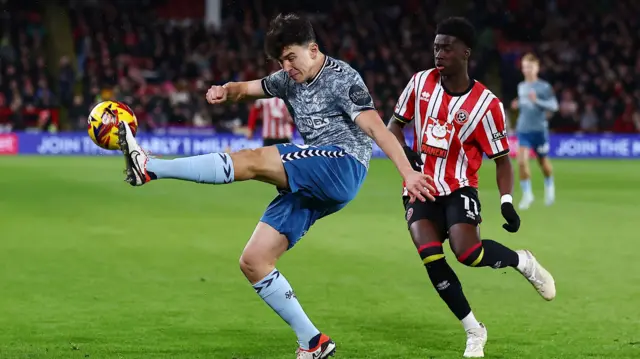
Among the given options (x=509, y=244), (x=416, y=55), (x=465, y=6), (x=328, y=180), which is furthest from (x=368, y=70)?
(x=328, y=180)

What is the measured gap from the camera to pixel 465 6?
37688 millimetres

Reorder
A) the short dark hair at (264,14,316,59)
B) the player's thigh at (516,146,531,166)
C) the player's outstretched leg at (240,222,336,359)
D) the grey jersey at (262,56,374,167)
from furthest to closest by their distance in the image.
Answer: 1. the player's thigh at (516,146,531,166)
2. the player's outstretched leg at (240,222,336,359)
3. the grey jersey at (262,56,374,167)
4. the short dark hair at (264,14,316,59)

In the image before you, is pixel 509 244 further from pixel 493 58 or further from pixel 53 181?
pixel 493 58

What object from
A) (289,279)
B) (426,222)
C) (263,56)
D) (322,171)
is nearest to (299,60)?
(322,171)

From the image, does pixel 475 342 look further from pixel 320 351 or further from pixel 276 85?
pixel 276 85

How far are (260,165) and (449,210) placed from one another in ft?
4.84

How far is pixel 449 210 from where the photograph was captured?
267 inches

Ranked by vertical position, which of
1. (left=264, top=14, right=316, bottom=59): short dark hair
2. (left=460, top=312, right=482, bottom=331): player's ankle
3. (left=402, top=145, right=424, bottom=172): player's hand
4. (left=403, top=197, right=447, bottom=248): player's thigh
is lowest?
(left=460, top=312, right=482, bottom=331): player's ankle

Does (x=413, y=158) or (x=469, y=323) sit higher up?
(x=413, y=158)

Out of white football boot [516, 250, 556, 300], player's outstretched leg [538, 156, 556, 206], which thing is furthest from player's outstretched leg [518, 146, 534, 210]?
white football boot [516, 250, 556, 300]

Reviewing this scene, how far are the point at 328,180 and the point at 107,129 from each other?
125cm

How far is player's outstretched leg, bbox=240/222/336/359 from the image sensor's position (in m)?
6.26

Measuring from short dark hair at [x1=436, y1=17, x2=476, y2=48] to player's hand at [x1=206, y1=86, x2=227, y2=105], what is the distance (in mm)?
1444

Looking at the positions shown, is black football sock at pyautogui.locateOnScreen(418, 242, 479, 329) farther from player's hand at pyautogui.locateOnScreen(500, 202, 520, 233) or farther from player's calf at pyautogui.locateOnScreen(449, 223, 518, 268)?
player's hand at pyautogui.locateOnScreen(500, 202, 520, 233)
